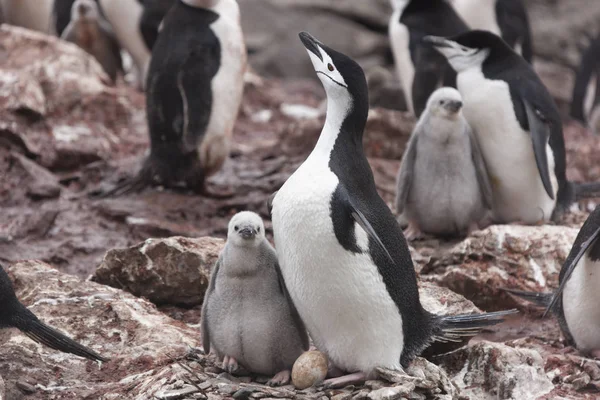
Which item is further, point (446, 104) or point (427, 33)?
point (427, 33)

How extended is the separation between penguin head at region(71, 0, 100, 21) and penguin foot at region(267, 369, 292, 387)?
305 inches

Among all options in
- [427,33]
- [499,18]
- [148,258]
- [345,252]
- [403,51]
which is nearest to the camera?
[345,252]

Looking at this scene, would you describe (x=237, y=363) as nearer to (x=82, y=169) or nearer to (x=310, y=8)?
(x=82, y=169)

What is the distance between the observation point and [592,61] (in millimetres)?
14094

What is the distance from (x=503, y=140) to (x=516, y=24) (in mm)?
4906

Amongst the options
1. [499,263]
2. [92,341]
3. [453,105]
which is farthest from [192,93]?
[92,341]

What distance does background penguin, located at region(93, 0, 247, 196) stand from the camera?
7945 millimetres

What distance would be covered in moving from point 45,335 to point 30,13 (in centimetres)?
917

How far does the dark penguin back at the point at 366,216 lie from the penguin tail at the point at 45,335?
1.28 meters

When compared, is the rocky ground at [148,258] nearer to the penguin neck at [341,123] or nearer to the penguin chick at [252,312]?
the penguin chick at [252,312]

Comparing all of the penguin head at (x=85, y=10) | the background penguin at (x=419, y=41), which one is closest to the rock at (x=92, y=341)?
the background penguin at (x=419, y=41)

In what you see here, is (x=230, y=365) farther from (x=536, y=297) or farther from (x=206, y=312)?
(x=536, y=297)

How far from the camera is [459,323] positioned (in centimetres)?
455

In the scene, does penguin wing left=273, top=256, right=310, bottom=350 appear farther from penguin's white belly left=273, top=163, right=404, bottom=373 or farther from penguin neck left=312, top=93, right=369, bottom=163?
penguin neck left=312, top=93, right=369, bottom=163
